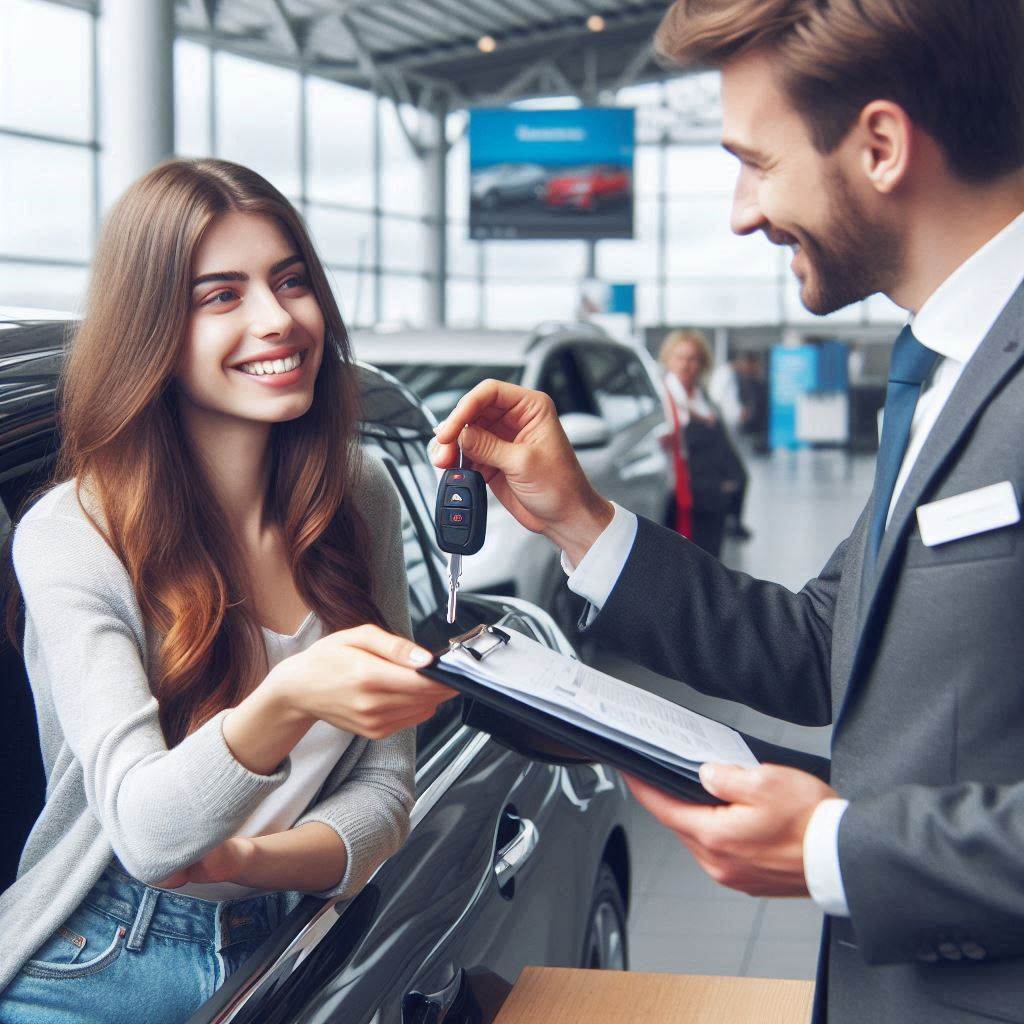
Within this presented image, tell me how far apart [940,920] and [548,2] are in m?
19.5

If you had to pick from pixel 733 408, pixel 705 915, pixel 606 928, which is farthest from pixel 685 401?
pixel 733 408

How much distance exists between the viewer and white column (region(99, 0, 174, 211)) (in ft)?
19.0

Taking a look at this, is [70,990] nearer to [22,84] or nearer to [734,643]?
[734,643]

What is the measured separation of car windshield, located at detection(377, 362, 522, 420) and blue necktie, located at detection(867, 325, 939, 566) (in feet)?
14.1

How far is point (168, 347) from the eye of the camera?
68.1 inches

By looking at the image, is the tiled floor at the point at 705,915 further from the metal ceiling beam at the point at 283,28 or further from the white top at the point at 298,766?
the metal ceiling beam at the point at 283,28

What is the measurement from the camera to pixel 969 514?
116 centimetres

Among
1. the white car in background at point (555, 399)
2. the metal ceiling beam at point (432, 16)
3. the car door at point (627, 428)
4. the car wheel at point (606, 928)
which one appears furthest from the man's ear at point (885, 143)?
the metal ceiling beam at point (432, 16)

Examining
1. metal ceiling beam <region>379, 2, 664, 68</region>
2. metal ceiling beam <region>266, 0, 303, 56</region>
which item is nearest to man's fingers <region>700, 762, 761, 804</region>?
metal ceiling beam <region>266, 0, 303, 56</region>

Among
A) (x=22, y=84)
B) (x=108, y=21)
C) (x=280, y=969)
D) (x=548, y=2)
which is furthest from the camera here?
(x=548, y=2)

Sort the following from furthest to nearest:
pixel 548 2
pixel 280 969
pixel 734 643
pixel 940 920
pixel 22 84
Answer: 1. pixel 548 2
2. pixel 22 84
3. pixel 734 643
4. pixel 280 969
5. pixel 940 920

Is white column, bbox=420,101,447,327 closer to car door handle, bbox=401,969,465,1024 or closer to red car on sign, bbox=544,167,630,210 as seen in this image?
red car on sign, bbox=544,167,630,210

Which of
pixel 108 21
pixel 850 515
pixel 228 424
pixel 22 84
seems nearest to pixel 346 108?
pixel 22 84

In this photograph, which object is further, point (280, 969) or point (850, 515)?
point (850, 515)
